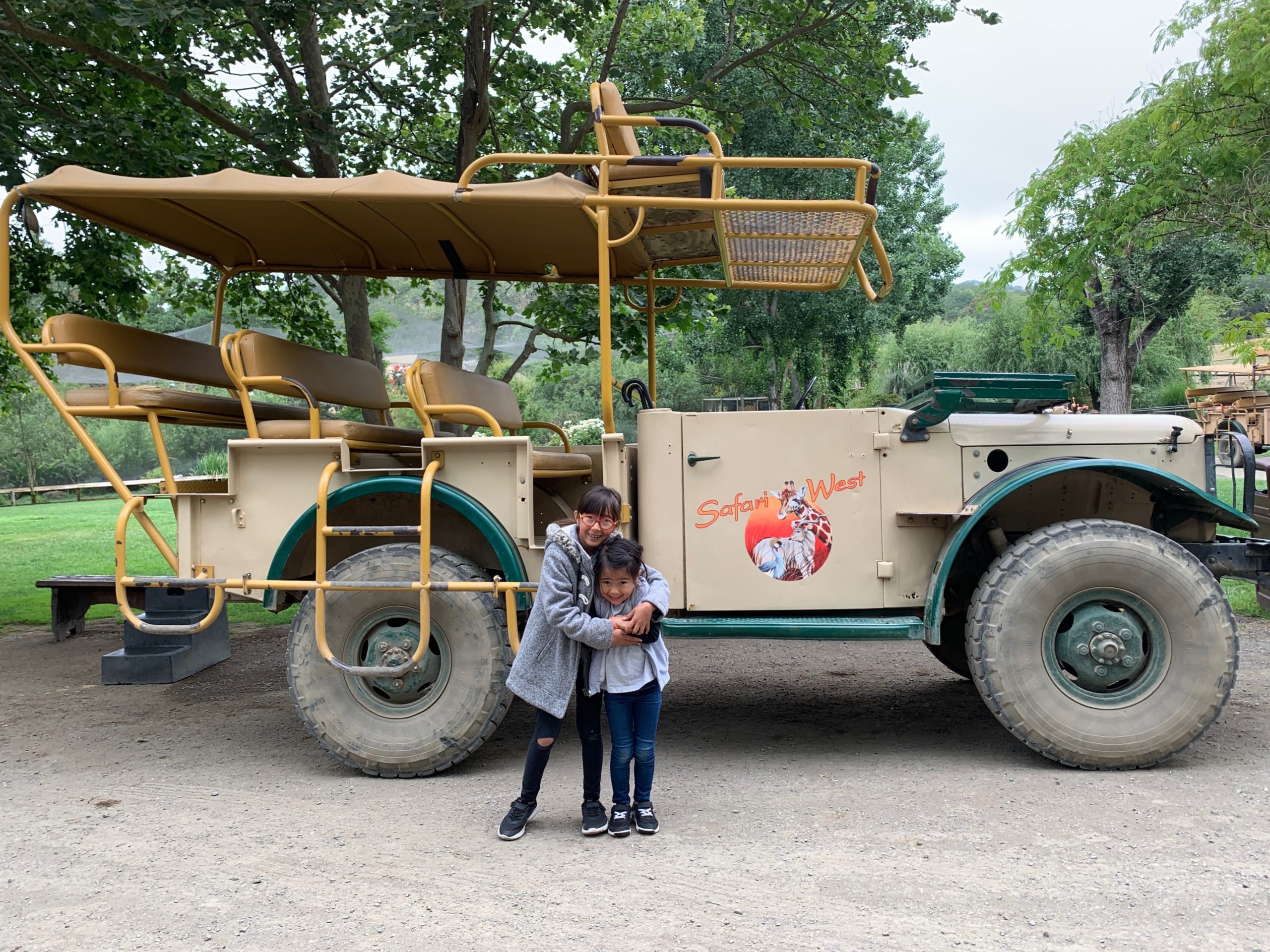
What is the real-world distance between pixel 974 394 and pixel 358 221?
307 cm

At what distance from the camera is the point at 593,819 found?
3857mm

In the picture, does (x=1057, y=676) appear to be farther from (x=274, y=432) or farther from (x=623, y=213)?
(x=274, y=432)

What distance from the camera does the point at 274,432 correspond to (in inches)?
190

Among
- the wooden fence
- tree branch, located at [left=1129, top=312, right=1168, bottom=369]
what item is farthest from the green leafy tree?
the wooden fence

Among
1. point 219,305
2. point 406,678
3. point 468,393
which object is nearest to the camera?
point 406,678

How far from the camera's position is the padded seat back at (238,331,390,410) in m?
4.75

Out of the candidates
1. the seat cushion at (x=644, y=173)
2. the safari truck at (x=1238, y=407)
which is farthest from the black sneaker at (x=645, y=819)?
the safari truck at (x=1238, y=407)

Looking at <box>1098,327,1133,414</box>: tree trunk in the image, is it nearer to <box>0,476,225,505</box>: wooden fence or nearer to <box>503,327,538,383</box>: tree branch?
<box>503,327,538,383</box>: tree branch

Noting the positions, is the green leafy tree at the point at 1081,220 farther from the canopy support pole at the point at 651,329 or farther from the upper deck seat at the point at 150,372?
the upper deck seat at the point at 150,372

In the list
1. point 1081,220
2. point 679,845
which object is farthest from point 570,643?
point 1081,220

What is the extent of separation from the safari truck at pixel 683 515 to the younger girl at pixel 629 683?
0.65m

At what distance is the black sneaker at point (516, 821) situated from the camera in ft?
12.6

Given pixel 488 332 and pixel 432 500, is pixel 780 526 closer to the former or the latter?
pixel 432 500

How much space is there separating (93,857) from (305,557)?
1.69 meters
